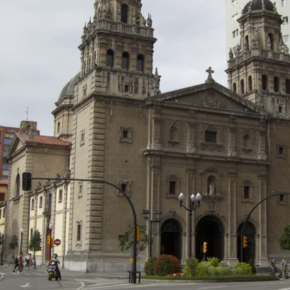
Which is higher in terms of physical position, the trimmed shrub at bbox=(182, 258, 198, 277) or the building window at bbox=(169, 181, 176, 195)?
the building window at bbox=(169, 181, 176, 195)

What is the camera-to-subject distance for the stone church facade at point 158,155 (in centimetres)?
5503

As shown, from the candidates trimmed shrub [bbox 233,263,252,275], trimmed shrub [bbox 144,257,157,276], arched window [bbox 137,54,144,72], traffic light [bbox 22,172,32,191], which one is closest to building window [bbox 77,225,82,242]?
trimmed shrub [bbox 144,257,157,276]

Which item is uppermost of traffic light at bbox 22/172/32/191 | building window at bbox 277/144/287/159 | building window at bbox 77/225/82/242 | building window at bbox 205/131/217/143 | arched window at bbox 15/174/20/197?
building window at bbox 205/131/217/143

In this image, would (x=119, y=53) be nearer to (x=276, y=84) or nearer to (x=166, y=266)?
(x=276, y=84)

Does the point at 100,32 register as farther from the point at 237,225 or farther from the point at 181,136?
the point at 237,225

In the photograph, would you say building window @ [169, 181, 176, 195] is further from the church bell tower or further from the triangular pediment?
the church bell tower

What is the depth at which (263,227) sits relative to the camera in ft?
197

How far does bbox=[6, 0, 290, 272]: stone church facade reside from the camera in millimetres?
55031

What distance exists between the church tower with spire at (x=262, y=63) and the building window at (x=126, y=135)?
1542 centimetres

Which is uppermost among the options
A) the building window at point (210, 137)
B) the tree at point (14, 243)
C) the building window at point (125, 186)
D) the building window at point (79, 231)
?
the building window at point (210, 137)

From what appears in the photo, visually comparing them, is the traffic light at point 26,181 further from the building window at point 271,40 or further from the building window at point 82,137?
the building window at point 271,40

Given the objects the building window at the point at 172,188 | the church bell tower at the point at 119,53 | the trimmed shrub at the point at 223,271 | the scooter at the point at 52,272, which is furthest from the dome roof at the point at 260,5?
the scooter at the point at 52,272

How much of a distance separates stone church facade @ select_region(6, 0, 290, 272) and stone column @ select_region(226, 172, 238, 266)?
0.32 ft

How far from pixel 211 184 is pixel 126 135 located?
978 centimetres
